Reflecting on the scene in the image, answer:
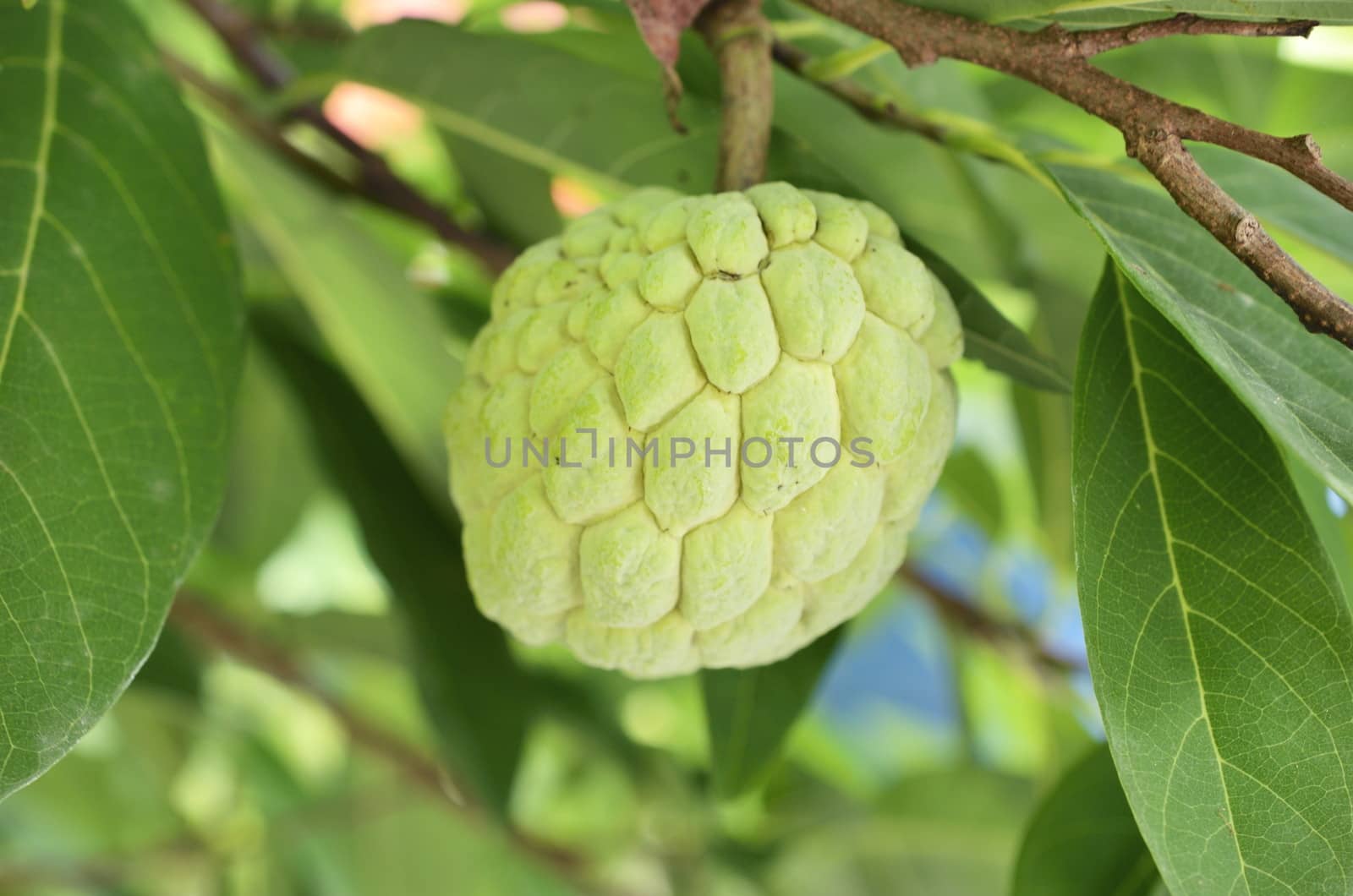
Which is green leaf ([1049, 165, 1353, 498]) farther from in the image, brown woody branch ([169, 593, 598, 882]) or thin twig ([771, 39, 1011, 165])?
brown woody branch ([169, 593, 598, 882])

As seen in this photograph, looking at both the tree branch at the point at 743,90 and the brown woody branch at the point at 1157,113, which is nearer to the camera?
the brown woody branch at the point at 1157,113

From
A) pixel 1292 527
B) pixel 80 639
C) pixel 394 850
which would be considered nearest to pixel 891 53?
pixel 1292 527

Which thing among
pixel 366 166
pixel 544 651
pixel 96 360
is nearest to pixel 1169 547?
pixel 96 360

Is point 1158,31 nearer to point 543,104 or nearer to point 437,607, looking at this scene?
point 543,104

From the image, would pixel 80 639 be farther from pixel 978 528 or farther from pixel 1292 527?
pixel 978 528

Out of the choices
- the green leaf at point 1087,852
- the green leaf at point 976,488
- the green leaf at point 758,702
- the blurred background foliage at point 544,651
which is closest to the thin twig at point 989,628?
the blurred background foliage at point 544,651

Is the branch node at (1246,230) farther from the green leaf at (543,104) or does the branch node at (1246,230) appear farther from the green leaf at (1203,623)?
the green leaf at (543,104)
